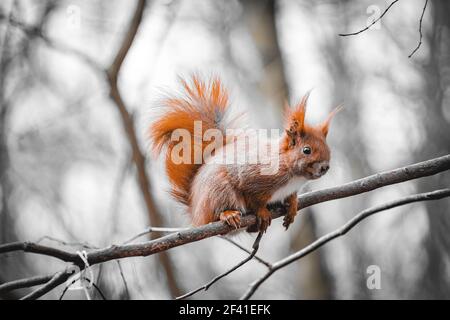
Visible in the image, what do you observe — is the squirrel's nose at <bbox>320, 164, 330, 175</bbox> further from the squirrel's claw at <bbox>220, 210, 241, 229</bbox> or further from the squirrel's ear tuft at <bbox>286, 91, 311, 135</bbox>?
the squirrel's claw at <bbox>220, 210, 241, 229</bbox>

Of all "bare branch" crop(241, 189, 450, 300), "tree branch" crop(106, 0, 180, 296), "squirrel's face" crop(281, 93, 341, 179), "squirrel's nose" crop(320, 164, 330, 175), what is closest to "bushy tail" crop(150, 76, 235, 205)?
"squirrel's face" crop(281, 93, 341, 179)

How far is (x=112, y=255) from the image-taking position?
1804 millimetres

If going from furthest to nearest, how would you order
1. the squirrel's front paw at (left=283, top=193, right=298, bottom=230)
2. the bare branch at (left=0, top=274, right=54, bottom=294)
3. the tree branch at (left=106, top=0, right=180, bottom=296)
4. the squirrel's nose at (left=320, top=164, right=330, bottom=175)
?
the tree branch at (left=106, top=0, right=180, bottom=296)
the squirrel's front paw at (left=283, top=193, right=298, bottom=230)
the squirrel's nose at (left=320, top=164, right=330, bottom=175)
the bare branch at (left=0, top=274, right=54, bottom=294)

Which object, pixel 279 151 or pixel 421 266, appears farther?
pixel 421 266

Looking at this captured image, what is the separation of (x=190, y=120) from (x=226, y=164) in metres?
0.32

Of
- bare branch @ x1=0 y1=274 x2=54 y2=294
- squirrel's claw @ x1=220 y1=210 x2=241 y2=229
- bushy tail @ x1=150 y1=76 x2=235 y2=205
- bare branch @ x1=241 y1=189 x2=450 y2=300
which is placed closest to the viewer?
bare branch @ x1=0 y1=274 x2=54 y2=294

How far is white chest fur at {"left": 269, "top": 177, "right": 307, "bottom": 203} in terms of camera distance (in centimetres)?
262

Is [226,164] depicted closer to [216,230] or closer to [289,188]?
[289,188]

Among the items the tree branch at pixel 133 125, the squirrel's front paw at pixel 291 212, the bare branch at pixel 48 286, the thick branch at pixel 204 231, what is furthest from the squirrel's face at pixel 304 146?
the bare branch at pixel 48 286

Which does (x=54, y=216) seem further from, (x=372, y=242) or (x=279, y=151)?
(x=372, y=242)
